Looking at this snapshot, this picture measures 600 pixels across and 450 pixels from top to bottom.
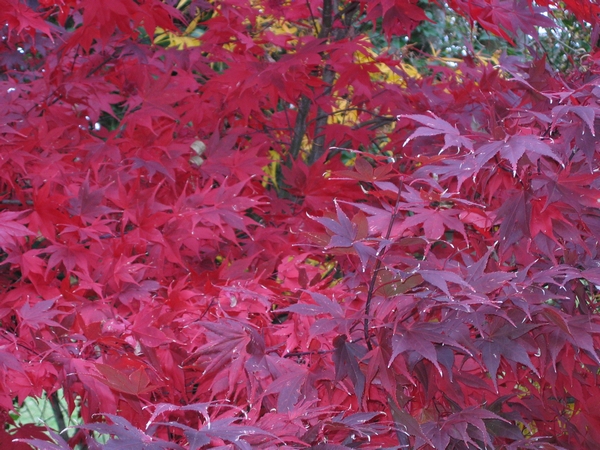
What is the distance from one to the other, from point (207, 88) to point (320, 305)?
1.16 m

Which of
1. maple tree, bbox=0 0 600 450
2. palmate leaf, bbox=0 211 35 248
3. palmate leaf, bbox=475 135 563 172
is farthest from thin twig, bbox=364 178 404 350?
palmate leaf, bbox=0 211 35 248

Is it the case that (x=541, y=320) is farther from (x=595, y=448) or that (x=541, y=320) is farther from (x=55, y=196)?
(x=55, y=196)

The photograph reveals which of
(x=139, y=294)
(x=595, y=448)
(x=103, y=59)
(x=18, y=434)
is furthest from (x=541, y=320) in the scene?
(x=103, y=59)

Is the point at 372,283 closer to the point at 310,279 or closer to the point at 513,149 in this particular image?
the point at 513,149

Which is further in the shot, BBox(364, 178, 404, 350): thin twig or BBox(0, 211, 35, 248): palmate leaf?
BBox(0, 211, 35, 248): palmate leaf

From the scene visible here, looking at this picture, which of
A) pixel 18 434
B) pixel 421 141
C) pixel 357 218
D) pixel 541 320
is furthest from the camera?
pixel 421 141

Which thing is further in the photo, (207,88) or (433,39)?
(433,39)

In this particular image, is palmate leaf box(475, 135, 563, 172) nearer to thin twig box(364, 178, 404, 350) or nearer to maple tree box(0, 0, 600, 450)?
maple tree box(0, 0, 600, 450)

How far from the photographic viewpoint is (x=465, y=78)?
2.29 meters

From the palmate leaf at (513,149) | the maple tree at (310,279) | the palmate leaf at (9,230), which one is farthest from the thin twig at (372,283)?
the palmate leaf at (9,230)

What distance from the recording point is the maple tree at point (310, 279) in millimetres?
922

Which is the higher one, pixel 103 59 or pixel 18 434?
pixel 103 59

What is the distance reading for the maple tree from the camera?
922mm

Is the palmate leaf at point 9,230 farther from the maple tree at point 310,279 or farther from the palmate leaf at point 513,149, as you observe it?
the palmate leaf at point 513,149
